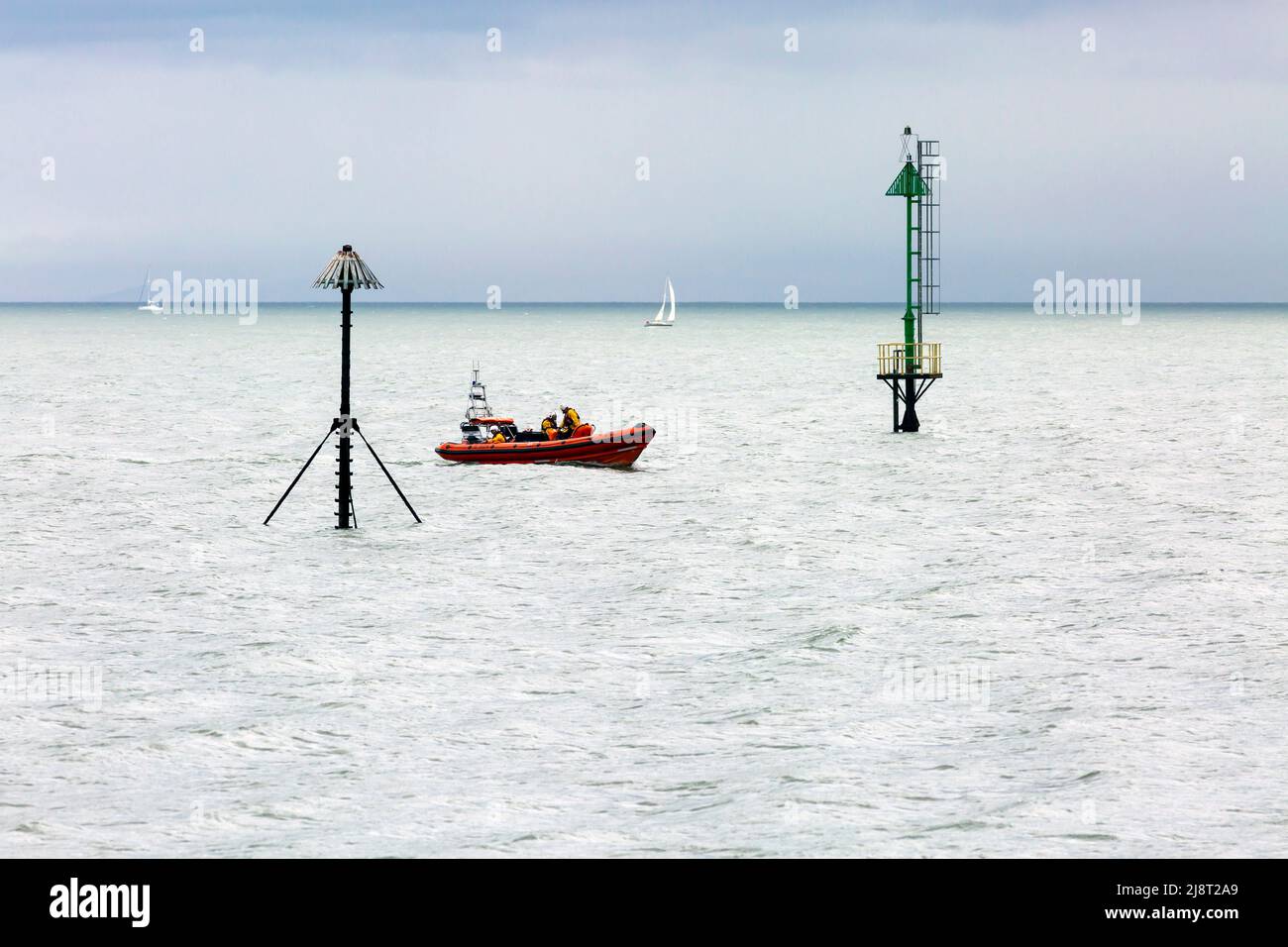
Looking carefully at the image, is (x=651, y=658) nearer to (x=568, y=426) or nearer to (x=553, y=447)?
(x=553, y=447)

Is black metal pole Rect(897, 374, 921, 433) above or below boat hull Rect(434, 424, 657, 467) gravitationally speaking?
above

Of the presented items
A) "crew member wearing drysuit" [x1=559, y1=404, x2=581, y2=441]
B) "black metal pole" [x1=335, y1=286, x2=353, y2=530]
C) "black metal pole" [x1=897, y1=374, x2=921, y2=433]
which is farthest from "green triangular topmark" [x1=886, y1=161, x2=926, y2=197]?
"black metal pole" [x1=335, y1=286, x2=353, y2=530]

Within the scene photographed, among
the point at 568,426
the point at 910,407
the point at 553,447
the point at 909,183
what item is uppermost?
the point at 909,183

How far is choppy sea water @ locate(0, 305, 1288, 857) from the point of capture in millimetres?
16766

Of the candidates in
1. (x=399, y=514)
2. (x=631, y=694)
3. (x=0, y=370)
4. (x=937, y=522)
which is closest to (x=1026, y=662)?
(x=631, y=694)

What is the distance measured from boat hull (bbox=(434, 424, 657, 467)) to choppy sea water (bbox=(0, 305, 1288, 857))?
680mm

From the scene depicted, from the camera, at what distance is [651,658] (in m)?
24.4

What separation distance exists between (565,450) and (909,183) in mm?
17737

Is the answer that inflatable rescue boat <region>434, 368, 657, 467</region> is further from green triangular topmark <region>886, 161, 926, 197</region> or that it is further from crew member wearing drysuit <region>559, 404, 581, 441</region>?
green triangular topmark <region>886, 161, 926, 197</region>

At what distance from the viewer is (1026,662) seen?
2383 cm

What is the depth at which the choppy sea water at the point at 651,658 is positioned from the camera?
55.0 ft

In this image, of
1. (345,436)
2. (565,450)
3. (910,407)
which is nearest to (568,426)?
(565,450)

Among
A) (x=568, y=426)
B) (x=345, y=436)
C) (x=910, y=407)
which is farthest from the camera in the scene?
(x=910, y=407)
